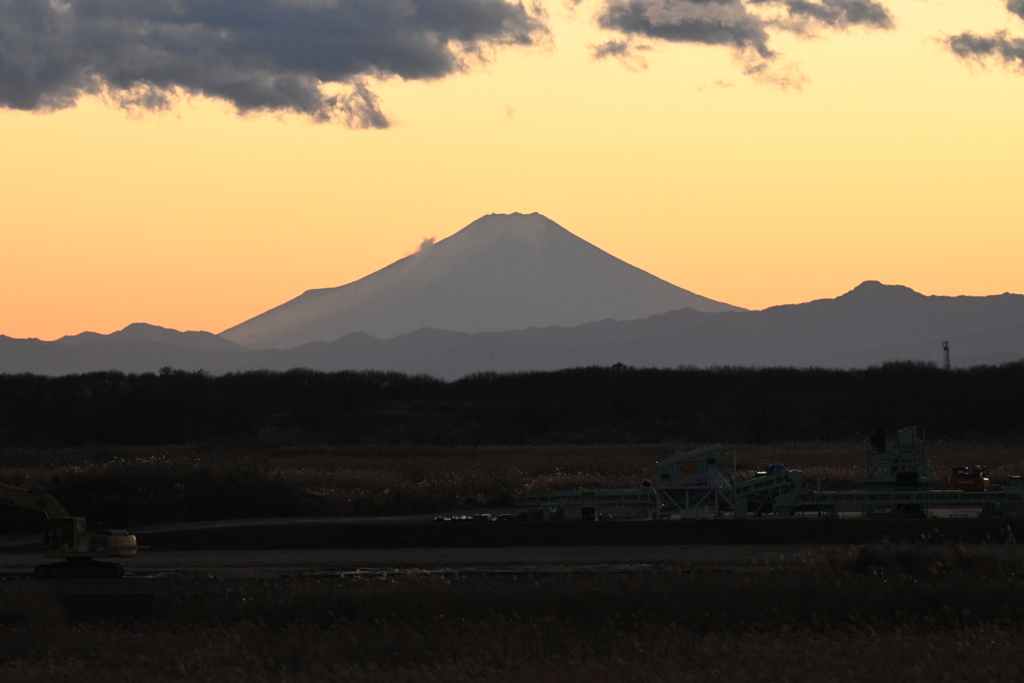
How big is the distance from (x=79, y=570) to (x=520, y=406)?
8263cm

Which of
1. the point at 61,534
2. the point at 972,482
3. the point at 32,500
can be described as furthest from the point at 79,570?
the point at 972,482

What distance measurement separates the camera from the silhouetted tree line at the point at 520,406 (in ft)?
317

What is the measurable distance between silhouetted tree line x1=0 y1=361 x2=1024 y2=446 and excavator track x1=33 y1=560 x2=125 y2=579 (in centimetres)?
5470

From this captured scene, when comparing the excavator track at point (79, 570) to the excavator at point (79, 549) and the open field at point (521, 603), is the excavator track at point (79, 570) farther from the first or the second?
the open field at point (521, 603)

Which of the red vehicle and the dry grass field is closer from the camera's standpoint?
the red vehicle

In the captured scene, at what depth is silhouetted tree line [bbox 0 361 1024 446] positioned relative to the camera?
317ft

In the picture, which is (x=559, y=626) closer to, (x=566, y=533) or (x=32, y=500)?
(x=566, y=533)

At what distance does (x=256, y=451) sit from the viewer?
232 feet

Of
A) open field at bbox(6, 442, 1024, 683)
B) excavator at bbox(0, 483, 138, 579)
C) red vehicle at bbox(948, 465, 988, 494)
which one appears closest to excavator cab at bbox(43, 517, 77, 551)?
excavator at bbox(0, 483, 138, 579)

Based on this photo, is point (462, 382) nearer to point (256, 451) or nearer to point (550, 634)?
point (256, 451)

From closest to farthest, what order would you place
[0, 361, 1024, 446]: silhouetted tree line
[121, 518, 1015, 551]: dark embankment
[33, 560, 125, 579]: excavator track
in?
[33, 560, 125, 579]: excavator track < [121, 518, 1015, 551]: dark embankment < [0, 361, 1024, 446]: silhouetted tree line

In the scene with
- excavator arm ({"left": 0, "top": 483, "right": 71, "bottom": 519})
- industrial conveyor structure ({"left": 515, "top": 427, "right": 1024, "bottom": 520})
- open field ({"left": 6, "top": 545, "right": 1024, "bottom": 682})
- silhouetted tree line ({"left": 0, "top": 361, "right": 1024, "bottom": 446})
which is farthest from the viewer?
silhouetted tree line ({"left": 0, "top": 361, "right": 1024, "bottom": 446})

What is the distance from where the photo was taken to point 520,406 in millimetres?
109750

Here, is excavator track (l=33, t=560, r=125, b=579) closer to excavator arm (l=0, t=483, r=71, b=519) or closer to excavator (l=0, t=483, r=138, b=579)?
excavator (l=0, t=483, r=138, b=579)
